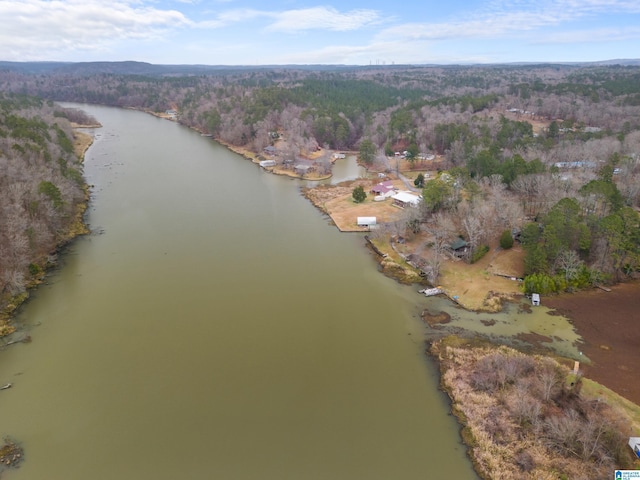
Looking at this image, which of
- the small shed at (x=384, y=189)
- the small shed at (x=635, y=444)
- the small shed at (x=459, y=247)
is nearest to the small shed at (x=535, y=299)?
the small shed at (x=459, y=247)

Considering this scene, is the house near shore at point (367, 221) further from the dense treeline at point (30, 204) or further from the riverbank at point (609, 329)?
the dense treeline at point (30, 204)

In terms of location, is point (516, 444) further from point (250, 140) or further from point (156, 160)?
point (250, 140)

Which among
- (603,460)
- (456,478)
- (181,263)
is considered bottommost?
(456,478)

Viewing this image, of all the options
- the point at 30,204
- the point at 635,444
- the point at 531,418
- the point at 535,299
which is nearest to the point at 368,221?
the point at 535,299

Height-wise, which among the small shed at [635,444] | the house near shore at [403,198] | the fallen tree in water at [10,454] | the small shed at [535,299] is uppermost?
the house near shore at [403,198]

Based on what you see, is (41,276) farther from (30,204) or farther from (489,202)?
(489,202)

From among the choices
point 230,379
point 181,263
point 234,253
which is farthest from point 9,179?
point 230,379
